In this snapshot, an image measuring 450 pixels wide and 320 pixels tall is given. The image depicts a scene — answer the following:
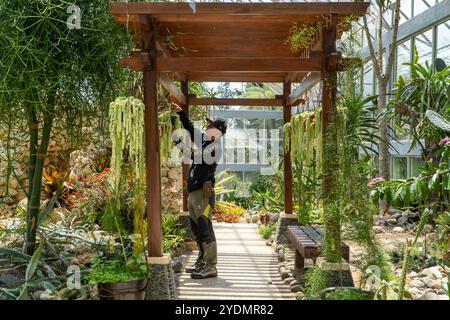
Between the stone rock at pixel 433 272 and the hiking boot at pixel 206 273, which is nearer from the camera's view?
the stone rock at pixel 433 272

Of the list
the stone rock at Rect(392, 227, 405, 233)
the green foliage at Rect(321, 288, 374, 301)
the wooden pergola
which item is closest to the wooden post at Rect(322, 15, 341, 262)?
the wooden pergola

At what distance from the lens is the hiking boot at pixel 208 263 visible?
464cm

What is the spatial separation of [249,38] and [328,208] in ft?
6.42

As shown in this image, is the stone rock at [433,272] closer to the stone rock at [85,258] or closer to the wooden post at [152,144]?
the wooden post at [152,144]

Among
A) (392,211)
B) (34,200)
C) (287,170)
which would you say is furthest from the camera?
(392,211)

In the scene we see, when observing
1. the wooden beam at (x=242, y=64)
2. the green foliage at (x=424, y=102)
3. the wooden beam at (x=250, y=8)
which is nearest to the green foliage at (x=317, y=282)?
the wooden beam at (x=242, y=64)

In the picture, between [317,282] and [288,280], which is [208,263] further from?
[317,282]

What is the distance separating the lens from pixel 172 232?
20.1ft

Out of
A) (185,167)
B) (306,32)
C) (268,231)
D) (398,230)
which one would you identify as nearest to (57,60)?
(306,32)

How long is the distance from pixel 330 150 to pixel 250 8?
3.80 ft

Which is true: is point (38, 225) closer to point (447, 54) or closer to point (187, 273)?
point (187, 273)

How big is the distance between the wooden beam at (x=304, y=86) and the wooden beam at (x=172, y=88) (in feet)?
4.30

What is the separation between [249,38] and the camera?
15.4 feet
